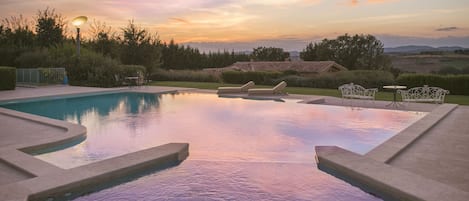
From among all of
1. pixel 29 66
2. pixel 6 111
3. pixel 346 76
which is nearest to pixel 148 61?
pixel 29 66

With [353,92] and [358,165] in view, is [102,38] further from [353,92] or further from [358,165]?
[358,165]

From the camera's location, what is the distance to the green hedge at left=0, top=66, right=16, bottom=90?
1695cm

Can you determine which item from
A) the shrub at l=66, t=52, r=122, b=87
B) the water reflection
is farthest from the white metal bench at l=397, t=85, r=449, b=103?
the shrub at l=66, t=52, r=122, b=87

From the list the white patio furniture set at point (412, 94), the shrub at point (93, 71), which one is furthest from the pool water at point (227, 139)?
the shrub at point (93, 71)

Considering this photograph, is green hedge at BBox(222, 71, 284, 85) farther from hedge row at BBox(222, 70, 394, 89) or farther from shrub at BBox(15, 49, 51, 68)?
shrub at BBox(15, 49, 51, 68)

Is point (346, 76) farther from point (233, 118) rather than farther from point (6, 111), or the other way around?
point (6, 111)

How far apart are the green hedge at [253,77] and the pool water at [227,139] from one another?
9.72 m

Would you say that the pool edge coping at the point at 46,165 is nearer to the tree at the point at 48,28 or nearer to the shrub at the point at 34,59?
the shrub at the point at 34,59

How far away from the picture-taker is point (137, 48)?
26562 millimetres

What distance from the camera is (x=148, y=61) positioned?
26.9 m

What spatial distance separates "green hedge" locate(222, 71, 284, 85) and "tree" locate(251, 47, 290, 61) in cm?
3042

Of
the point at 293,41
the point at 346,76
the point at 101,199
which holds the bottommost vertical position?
the point at 101,199

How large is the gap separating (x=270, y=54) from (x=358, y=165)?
51855mm

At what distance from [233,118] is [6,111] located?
20.7 feet
